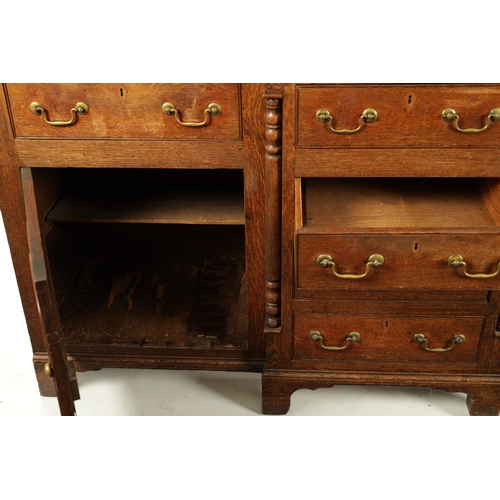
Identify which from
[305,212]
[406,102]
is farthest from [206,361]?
[406,102]

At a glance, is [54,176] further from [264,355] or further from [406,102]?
[406,102]

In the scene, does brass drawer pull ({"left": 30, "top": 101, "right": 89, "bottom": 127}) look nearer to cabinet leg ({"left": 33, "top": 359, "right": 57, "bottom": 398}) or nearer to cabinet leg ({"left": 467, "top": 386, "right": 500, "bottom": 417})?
cabinet leg ({"left": 33, "top": 359, "right": 57, "bottom": 398})

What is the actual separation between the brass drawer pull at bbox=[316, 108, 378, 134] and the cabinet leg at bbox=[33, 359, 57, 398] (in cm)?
103

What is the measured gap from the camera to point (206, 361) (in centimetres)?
189

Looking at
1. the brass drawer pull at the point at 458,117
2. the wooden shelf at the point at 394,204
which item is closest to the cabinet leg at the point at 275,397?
the wooden shelf at the point at 394,204

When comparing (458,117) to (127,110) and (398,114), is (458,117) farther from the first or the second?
(127,110)

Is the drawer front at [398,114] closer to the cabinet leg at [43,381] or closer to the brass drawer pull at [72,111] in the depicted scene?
the brass drawer pull at [72,111]

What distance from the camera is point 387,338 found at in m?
1.70

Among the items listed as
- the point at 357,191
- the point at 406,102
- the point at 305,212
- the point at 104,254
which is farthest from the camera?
the point at 104,254

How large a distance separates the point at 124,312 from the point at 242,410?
0.47 metres

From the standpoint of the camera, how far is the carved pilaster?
147 centimetres

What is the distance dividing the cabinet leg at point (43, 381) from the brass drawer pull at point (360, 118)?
103 cm

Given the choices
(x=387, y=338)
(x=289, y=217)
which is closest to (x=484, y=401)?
(x=387, y=338)

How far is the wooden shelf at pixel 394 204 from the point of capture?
159 centimetres
